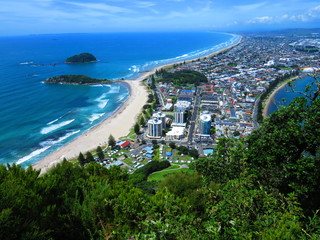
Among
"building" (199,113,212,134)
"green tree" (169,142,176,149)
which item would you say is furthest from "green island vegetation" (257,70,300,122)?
"green tree" (169,142,176,149)

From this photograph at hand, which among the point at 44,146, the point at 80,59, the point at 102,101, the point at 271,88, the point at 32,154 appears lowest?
the point at 32,154

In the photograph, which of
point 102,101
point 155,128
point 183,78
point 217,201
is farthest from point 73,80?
point 217,201

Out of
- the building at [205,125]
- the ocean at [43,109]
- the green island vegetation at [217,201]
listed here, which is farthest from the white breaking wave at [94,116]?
the green island vegetation at [217,201]

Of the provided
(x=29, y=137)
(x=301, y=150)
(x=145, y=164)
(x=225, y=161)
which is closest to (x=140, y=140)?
(x=145, y=164)

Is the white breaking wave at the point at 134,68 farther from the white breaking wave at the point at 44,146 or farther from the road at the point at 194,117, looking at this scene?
the white breaking wave at the point at 44,146

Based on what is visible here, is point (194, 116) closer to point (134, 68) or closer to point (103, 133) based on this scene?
point (103, 133)

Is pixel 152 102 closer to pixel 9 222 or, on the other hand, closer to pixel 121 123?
pixel 121 123
